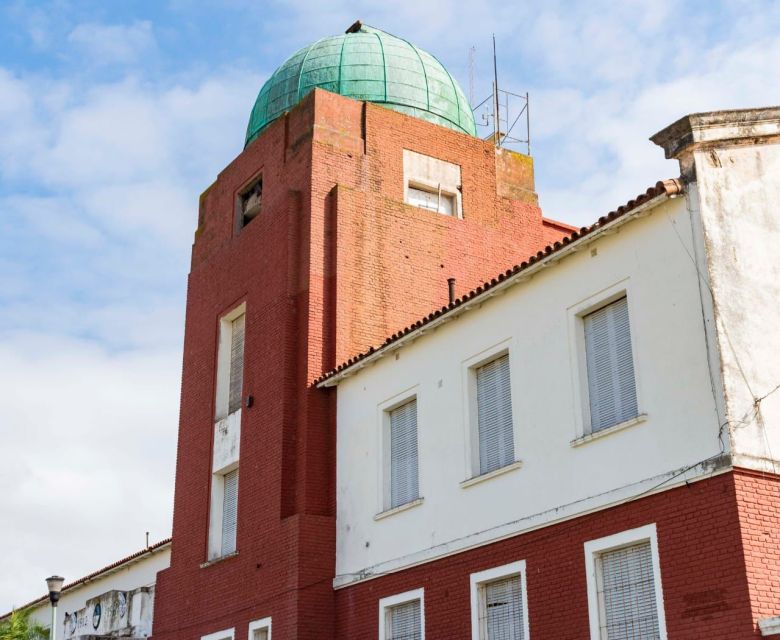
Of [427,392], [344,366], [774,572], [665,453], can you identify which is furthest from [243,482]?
[774,572]

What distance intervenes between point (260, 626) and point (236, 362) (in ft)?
19.7

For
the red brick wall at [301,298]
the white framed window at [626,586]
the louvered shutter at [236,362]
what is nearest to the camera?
the white framed window at [626,586]

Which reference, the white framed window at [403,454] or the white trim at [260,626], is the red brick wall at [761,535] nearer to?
the white framed window at [403,454]

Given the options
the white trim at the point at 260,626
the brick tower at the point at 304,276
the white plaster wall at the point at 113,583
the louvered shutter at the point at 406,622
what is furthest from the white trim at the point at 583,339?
the white plaster wall at the point at 113,583

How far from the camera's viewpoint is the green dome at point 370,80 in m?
26.3

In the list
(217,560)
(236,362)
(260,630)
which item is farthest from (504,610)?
(236,362)

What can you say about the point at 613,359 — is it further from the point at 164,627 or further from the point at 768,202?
the point at 164,627

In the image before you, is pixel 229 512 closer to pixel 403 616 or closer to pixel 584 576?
pixel 403 616

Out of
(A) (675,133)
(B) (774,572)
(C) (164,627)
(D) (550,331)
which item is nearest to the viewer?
(B) (774,572)

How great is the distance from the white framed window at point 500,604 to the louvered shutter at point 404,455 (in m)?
2.56

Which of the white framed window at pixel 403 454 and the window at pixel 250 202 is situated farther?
the window at pixel 250 202

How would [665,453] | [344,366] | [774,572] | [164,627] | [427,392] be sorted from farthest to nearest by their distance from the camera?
[164,627] < [344,366] < [427,392] < [665,453] < [774,572]

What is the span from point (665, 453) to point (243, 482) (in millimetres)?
10321

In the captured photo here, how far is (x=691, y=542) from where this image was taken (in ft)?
45.4
